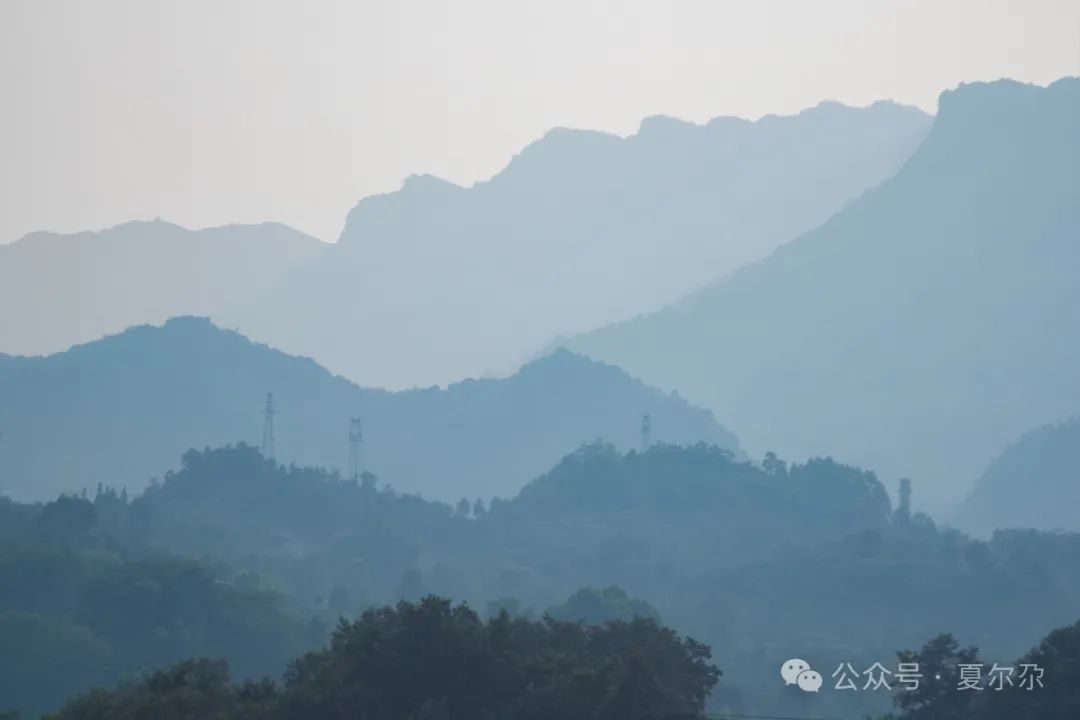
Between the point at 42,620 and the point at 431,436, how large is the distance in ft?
379

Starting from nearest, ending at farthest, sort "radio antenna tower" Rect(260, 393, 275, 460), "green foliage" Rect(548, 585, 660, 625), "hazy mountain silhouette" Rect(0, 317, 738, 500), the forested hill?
"green foliage" Rect(548, 585, 660, 625) < the forested hill < "radio antenna tower" Rect(260, 393, 275, 460) < "hazy mountain silhouette" Rect(0, 317, 738, 500)

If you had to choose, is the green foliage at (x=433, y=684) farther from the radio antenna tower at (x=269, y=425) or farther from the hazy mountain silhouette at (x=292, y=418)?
the hazy mountain silhouette at (x=292, y=418)

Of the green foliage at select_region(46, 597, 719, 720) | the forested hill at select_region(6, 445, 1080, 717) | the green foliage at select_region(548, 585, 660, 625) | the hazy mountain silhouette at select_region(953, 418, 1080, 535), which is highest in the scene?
the hazy mountain silhouette at select_region(953, 418, 1080, 535)

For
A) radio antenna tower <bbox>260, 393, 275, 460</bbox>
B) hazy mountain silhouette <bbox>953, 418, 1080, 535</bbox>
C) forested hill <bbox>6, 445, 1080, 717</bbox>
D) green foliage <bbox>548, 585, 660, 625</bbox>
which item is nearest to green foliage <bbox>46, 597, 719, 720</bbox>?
forested hill <bbox>6, 445, 1080, 717</bbox>

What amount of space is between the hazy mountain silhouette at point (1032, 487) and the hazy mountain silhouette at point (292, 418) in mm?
29818

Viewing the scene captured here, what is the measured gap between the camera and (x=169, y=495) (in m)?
120

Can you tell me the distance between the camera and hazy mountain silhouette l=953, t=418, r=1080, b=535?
505 feet

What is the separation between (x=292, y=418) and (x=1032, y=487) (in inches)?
3079

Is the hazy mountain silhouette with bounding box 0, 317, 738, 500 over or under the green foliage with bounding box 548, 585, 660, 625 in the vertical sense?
over

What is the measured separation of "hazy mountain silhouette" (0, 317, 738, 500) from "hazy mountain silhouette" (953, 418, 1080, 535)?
29.8 m

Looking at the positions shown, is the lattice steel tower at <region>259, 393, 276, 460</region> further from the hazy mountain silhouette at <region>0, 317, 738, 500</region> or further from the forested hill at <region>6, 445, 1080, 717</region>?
the hazy mountain silhouette at <region>0, 317, 738, 500</region>

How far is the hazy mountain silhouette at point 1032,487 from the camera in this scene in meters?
154

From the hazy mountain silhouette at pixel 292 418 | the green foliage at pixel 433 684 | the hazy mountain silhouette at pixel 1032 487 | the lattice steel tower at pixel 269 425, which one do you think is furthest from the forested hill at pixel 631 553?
the hazy mountain silhouette at pixel 292 418

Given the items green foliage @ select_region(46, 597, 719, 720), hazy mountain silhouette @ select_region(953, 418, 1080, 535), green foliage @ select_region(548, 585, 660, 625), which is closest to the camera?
green foliage @ select_region(46, 597, 719, 720)
